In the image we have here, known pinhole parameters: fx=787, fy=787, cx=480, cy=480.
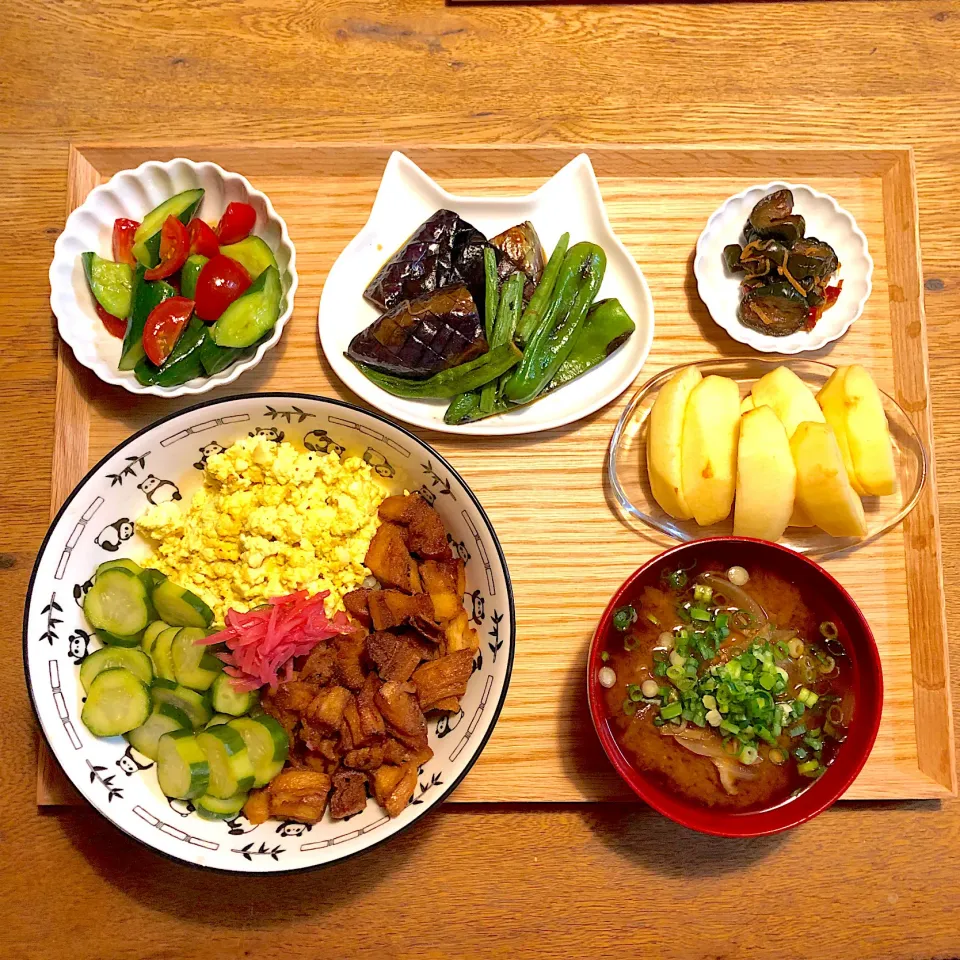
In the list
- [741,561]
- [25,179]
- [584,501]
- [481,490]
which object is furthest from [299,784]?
[25,179]

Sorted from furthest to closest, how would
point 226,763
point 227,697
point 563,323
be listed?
point 563,323 → point 227,697 → point 226,763

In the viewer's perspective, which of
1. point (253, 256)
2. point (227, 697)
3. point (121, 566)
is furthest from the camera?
point (253, 256)

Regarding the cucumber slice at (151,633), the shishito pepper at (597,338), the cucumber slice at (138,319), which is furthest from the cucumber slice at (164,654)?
the shishito pepper at (597,338)

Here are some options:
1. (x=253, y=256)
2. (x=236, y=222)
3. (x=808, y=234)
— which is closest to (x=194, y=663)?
(x=253, y=256)

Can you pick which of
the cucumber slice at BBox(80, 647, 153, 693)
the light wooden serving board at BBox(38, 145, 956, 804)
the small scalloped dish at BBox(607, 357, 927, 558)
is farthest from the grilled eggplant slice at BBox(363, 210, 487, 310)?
the cucumber slice at BBox(80, 647, 153, 693)

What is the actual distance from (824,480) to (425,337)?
4.10 feet

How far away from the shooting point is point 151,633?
227cm

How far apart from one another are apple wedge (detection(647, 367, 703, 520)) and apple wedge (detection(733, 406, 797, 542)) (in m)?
0.17

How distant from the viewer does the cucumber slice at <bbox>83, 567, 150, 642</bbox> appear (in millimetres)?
2188

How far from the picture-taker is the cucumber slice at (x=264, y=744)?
2.09 meters

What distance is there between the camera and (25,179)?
8.75ft

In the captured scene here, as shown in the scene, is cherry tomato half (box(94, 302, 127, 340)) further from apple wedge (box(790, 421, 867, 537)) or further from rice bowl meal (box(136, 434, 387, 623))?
apple wedge (box(790, 421, 867, 537))

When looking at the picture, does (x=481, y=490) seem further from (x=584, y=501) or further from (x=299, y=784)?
(x=299, y=784)

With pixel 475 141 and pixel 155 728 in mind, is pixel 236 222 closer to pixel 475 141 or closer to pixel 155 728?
pixel 475 141
